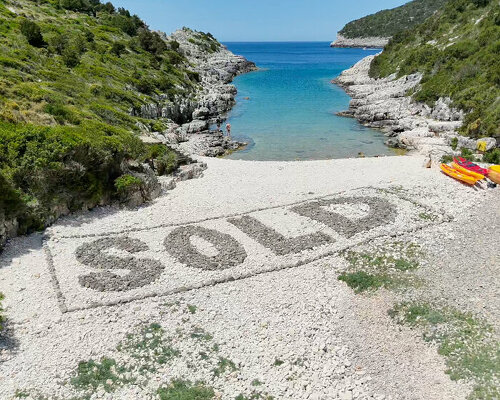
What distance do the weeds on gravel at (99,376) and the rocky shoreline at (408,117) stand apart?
26.9 metres

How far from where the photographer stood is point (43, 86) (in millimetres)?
33500

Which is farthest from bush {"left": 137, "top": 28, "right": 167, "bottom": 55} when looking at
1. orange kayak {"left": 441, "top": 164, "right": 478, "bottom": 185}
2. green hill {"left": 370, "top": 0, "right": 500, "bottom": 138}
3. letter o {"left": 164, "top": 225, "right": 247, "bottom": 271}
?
letter o {"left": 164, "top": 225, "right": 247, "bottom": 271}

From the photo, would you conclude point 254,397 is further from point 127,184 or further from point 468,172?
point 468,172

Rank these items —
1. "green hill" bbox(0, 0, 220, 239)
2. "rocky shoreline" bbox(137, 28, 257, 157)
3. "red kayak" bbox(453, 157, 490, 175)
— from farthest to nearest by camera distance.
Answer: "rocky shoreline" bbox(137, 28, 257, 157)
"red kayak" bbox(453, 157, 490, 175)
"green hill" bbox(0, 0, 220, 239)

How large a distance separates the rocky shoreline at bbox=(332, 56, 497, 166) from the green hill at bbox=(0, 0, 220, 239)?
23553 millimetres

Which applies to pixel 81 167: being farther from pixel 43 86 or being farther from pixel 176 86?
pixel 176 86

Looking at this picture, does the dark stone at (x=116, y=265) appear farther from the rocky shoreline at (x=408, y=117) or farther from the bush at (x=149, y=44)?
the bush at (x=149, y=44)

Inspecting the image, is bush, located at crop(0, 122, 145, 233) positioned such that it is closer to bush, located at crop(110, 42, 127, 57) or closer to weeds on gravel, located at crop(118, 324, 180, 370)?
weeds on gravel, located at crop(118, 324, 180, 370)

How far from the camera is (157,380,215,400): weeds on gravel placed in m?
11.4

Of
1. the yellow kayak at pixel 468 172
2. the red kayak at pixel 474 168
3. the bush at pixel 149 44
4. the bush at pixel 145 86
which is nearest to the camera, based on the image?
the yellow kayak at pixel 468 172

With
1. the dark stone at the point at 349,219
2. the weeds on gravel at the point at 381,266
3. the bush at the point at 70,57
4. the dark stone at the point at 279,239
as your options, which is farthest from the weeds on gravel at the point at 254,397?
the bush at the point at 70,57

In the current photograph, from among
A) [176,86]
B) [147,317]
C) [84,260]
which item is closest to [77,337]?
[147,317]

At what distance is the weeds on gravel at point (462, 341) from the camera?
11.9m

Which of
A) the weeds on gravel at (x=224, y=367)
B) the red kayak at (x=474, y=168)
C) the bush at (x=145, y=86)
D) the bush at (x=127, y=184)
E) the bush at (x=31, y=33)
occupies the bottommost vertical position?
the weeds on gravel at (x=224, y=367)
